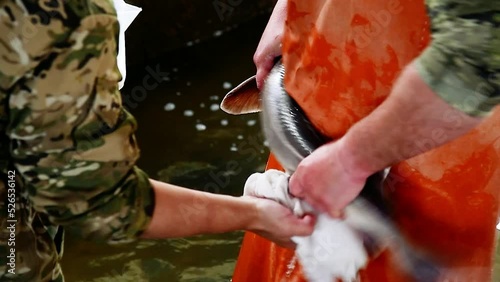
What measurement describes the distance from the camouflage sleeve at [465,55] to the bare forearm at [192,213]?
1.16 ft

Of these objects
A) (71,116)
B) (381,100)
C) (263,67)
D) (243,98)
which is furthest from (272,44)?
(71,116)

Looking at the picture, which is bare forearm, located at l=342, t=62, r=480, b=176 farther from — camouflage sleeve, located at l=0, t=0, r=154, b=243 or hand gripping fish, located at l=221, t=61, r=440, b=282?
camouflage sleeve, located at l=0, t=0, r=154, b=243

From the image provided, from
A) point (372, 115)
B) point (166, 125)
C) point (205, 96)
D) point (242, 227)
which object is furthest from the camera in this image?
point (205, 96)

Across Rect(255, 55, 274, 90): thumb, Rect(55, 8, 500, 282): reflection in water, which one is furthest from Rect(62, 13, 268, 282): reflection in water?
Rect(255, 55, 274, 90): thumb

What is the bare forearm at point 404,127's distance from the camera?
1013 mm

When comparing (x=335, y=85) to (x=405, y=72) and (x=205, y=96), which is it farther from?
(x=205, y=96)

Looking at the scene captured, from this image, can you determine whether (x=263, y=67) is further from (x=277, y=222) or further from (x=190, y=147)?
(x=190, y=147)

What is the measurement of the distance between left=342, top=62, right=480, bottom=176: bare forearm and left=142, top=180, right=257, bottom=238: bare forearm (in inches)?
7.4

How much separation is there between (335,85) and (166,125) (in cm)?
219

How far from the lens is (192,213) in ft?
3.62

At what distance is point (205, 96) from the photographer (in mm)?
3643

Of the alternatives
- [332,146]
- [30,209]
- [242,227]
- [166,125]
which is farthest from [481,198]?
[166,125]

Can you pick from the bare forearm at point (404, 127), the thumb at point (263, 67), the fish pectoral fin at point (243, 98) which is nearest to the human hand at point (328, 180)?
the bare forearm at point (404, 127)

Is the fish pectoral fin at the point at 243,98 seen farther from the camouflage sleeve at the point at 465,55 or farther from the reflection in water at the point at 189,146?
the reflection in water at the point at 189,146
